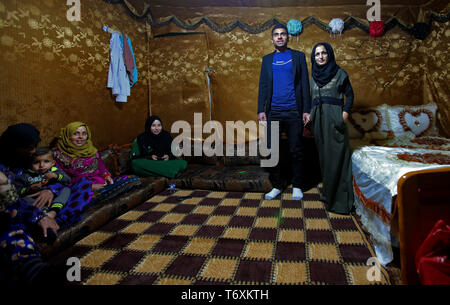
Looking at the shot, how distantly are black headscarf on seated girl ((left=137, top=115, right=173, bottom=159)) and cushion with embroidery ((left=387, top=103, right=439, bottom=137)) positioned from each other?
2.81m

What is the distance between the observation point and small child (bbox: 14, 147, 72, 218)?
71.9 inches

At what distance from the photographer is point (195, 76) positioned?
13.5ft

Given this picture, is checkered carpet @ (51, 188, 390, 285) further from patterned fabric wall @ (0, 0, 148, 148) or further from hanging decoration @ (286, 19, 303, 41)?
hanging decoration @ (286, 19, 303, 41)

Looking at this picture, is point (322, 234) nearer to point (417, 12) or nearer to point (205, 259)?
point (205, 259)

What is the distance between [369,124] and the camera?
3.34 m

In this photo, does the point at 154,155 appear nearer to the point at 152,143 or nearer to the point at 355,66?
the point at 152,143

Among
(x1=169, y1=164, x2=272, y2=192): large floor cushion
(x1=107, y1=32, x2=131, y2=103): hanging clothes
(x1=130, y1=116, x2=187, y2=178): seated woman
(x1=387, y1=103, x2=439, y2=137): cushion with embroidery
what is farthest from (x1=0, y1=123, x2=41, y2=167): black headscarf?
(x1=387, y1=103, x2=439, y2=137): cushion with embroidery

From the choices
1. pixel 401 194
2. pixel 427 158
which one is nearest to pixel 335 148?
pixel 427 158

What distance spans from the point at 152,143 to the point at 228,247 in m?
2.04

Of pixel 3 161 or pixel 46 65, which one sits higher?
pixel 46 65

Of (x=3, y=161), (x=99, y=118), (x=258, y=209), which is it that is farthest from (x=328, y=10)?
(x=3, y=161)
